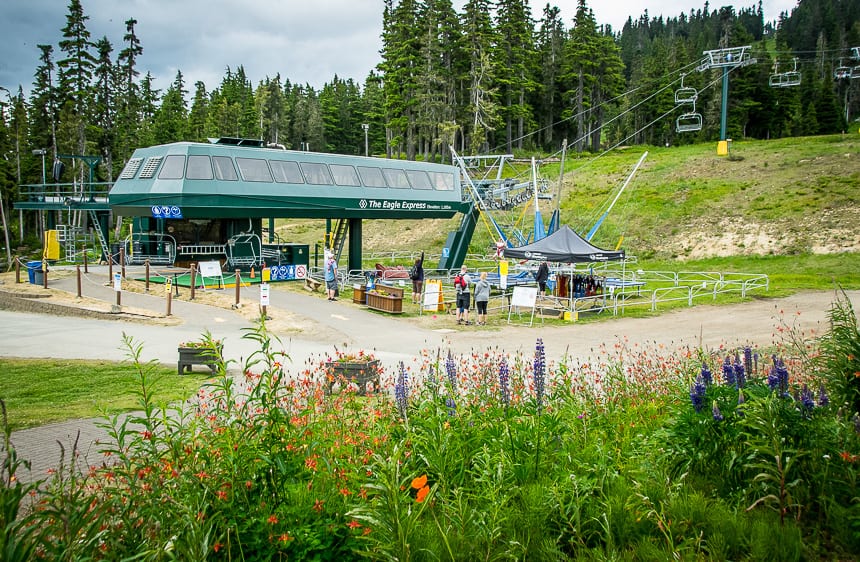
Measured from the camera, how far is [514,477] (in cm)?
566

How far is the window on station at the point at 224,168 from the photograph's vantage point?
93.1ft

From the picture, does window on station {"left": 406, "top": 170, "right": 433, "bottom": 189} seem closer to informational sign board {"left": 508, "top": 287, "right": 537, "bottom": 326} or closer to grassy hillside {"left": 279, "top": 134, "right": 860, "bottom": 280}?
grassy hillside {"left": 279, "top": 134, "right": 860, "bottom": 280}

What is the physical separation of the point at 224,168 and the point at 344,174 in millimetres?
6459

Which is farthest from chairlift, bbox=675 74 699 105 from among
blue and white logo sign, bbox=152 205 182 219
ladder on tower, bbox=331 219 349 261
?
Answer: blue and white logo sign, bbox=152 205 182 219

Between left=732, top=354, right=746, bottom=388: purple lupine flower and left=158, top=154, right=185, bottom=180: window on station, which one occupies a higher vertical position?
left=158, top=154, right=185, bottom=180: window on station

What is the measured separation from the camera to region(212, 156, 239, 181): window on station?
93.1 feet

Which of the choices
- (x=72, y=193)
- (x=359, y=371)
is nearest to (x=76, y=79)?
(x=72, y=193)

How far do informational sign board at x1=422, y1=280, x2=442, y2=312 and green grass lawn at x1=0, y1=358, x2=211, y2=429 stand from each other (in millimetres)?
10767

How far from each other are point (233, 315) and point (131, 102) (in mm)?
59816

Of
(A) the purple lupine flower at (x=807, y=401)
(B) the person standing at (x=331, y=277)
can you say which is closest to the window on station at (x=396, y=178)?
(B) the person standing at (x=331, y=277)

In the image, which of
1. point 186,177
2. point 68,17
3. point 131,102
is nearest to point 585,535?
point 186,177

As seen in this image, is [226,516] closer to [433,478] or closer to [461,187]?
[433,478]

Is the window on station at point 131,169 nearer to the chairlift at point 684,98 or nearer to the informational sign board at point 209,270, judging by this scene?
the informational sign board at point 209,270

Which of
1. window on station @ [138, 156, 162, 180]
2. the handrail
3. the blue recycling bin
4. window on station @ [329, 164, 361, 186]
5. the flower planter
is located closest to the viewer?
the flower planter
